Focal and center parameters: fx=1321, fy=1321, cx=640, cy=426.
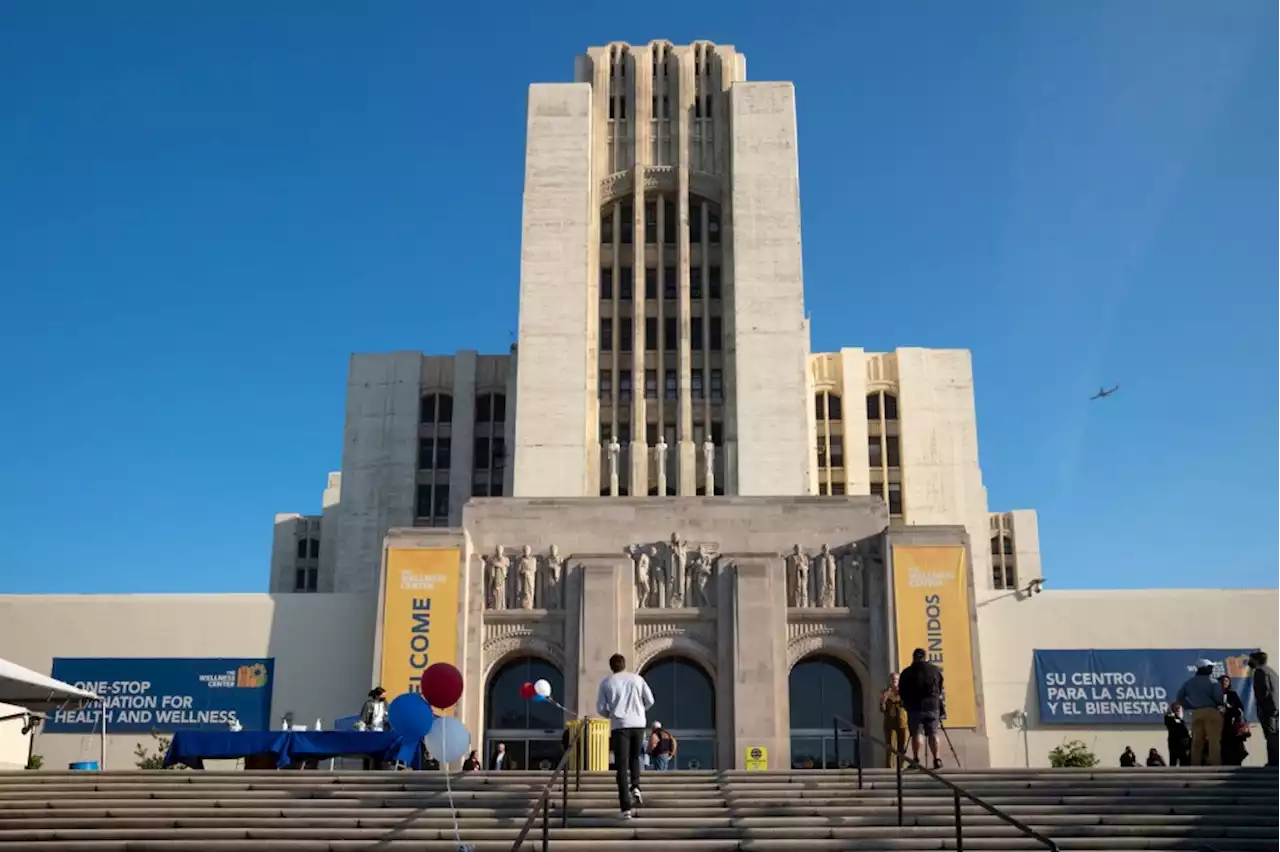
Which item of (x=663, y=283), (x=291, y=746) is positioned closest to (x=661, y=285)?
(x=663, y=283)

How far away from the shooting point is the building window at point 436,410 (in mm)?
68375

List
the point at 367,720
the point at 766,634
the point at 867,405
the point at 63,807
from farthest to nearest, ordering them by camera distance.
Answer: the point at 867,405, the point at 766,634, the point at 367,720, the point at 63,807

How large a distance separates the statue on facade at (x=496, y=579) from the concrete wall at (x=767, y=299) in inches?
552

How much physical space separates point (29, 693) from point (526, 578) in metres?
16.1

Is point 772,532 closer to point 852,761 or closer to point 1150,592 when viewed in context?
point 852,761

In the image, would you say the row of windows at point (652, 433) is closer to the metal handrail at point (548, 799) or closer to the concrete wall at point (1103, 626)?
the concrete wall at point (1103, 626)

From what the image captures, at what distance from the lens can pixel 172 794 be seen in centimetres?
1833

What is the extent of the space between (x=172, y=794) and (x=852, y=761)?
982 inches

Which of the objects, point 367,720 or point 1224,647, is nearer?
point 367,720

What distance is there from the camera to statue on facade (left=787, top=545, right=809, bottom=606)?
3944cm

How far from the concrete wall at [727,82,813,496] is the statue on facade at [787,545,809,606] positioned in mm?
11311

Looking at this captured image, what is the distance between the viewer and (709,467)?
52.9m

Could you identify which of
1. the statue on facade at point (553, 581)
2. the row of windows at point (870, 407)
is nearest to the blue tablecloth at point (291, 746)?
the statue on facade at point (553, 581)

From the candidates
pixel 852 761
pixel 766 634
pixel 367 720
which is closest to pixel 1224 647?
pixel 852 761
